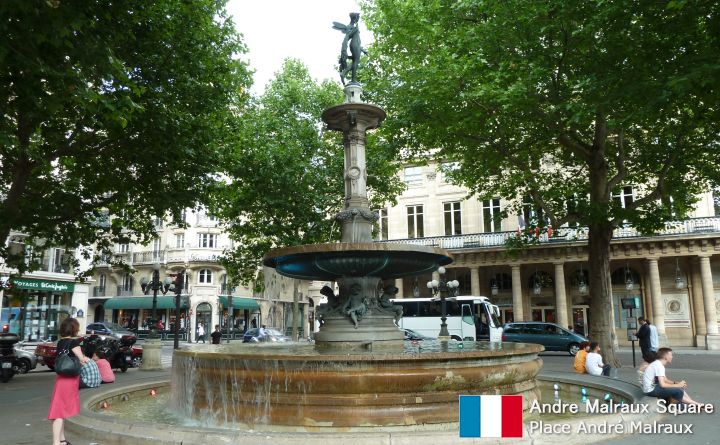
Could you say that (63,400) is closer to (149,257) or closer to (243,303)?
(243,303)

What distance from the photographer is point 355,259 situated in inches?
378

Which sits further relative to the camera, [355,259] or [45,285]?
[45,285]

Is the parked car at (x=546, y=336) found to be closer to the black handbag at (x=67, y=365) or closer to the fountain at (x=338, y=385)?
the fountain at (x=338, y=385)

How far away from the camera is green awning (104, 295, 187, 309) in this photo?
4744cm

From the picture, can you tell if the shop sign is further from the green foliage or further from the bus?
the green foliage

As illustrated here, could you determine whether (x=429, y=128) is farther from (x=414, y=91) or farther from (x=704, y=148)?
(x=704, y=148)

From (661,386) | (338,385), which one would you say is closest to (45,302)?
(338,385)

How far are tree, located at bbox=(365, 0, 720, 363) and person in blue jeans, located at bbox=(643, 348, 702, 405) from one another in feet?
17.2

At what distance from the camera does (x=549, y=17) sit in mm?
15391

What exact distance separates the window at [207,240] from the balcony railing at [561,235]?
19.3 metres

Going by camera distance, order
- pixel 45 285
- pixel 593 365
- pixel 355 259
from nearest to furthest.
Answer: pixel 355 259 → pixel 593 365 → pixel 45 285

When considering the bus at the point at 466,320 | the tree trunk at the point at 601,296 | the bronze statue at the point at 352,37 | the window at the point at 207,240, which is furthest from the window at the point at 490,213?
the bronze statue at the point at 352,37

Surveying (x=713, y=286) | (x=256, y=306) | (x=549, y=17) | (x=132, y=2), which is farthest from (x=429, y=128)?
(x=256, y=306)

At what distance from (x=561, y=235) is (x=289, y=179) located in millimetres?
18393
